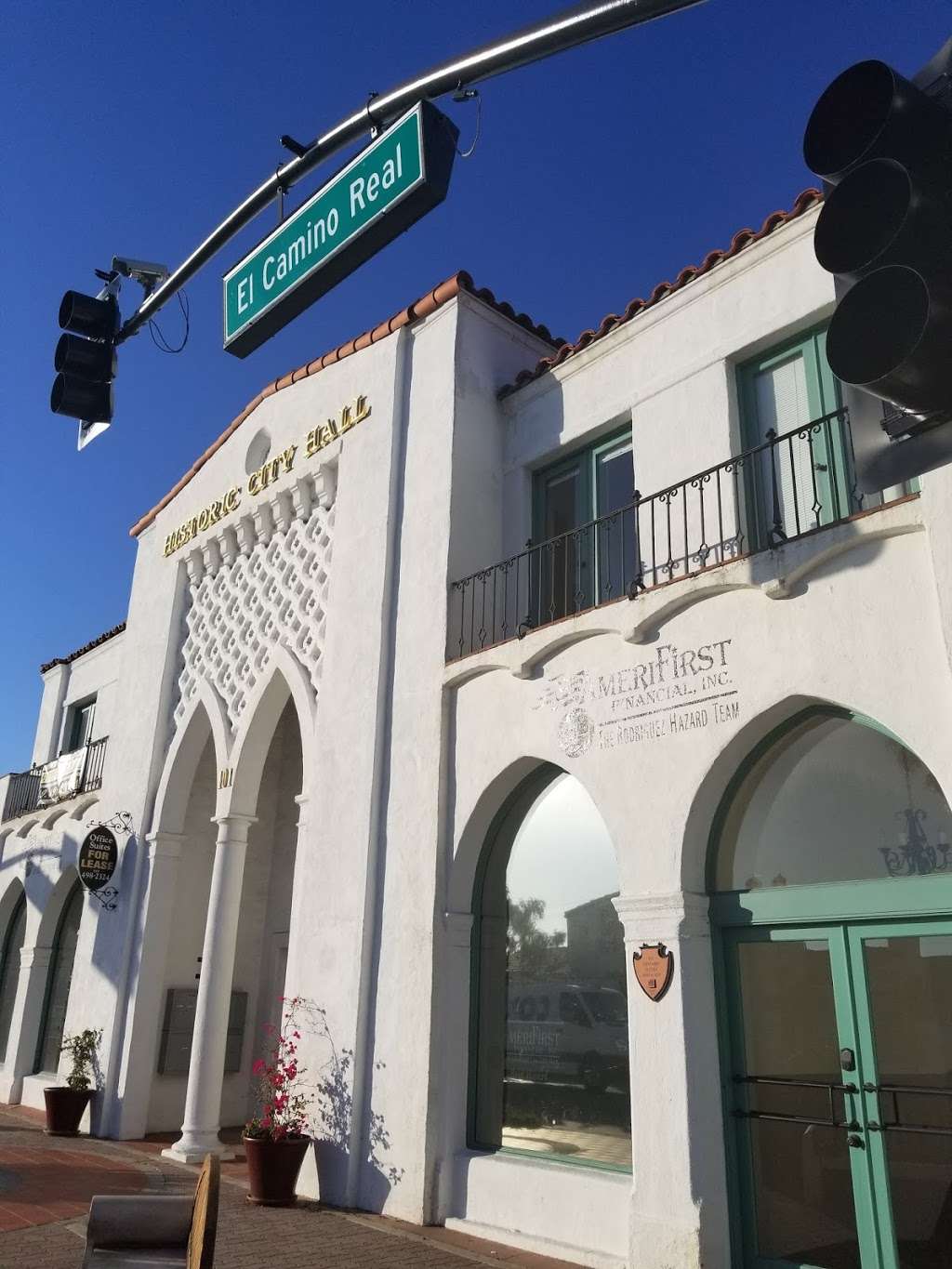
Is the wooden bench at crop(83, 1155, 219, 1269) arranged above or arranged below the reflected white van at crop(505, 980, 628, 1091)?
below

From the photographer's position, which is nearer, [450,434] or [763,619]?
[763,619]

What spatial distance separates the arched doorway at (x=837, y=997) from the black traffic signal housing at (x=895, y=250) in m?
4.38

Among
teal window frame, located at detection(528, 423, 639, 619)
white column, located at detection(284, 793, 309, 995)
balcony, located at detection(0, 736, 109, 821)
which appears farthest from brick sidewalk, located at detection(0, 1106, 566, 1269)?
balcony, located at detection(0, 736, 109, 821)

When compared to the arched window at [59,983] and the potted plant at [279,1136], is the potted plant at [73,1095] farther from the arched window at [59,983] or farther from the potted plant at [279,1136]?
the potted plant at [279,1136]

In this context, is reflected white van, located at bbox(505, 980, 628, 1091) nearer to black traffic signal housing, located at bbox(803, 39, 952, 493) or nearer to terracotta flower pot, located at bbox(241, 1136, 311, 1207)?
terracotta flower pot, located at bbox(241, 1136, 311, 1207)

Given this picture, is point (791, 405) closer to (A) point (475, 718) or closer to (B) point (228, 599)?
(A) point (475, 718)

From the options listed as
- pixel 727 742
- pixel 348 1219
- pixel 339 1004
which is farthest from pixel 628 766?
pixel 348 1219

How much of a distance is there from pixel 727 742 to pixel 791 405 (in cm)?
267

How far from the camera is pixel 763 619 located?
6402mm

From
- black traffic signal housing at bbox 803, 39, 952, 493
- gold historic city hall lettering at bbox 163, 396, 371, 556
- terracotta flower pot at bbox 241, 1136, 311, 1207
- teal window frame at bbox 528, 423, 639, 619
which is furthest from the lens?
gold historic city hall lettering at bbox 163, 396, 371, 556

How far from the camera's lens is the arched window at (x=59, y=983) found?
1478cm

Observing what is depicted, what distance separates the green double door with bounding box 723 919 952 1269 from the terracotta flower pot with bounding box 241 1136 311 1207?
3.77 metres

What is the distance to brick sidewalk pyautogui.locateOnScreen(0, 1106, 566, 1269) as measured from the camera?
648 cm

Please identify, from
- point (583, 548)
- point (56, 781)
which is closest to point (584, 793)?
point (583, 548)
